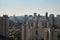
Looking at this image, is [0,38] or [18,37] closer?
[0,38]

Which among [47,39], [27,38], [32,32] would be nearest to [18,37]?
[32,32]

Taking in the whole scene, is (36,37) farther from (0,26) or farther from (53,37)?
(0,26)

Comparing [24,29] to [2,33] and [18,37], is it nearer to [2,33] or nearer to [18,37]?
[18,37]

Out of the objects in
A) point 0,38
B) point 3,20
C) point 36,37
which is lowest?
point 36,37

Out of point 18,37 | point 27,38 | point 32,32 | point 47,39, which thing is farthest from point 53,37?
point 18,37

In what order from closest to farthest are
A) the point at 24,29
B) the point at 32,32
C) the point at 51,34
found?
the point at 51,34
the point at 24,29
the point at 32,32

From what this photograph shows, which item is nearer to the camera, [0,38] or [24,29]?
[0,38]

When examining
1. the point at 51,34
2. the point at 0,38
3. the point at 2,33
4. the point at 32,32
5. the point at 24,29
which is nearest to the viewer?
the point at 0,38

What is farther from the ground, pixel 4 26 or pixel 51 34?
pixel 4 26

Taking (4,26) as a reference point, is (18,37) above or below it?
below
